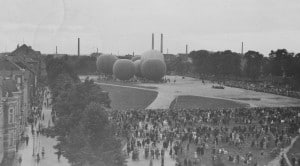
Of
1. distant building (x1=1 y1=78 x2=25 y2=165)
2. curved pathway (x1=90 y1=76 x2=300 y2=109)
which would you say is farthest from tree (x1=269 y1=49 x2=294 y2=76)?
distant building (x1=1 y1=78 x2=25 y2=165)

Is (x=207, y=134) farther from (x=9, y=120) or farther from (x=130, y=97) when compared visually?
(x=130, y=97)

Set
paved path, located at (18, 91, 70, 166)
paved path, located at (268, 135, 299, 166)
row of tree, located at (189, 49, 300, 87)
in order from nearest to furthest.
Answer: paved path, located at (18, 91, 70, 166), paved path, located at (268, 135, 299, 166), row of tree, located at (189, 49, 300, 87)

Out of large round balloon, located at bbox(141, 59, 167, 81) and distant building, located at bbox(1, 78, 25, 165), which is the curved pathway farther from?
distant building, located at bbox(1, 78, 25, 165)

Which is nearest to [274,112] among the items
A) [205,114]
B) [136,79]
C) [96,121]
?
[205,114]

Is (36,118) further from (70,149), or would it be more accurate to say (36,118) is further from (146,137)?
(70,149)

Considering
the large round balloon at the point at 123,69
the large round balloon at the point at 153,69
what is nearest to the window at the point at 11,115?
the large round balloon at the point at 153,69

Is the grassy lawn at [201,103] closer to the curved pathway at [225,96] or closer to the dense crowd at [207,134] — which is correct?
the curved pathway at [225,96]
